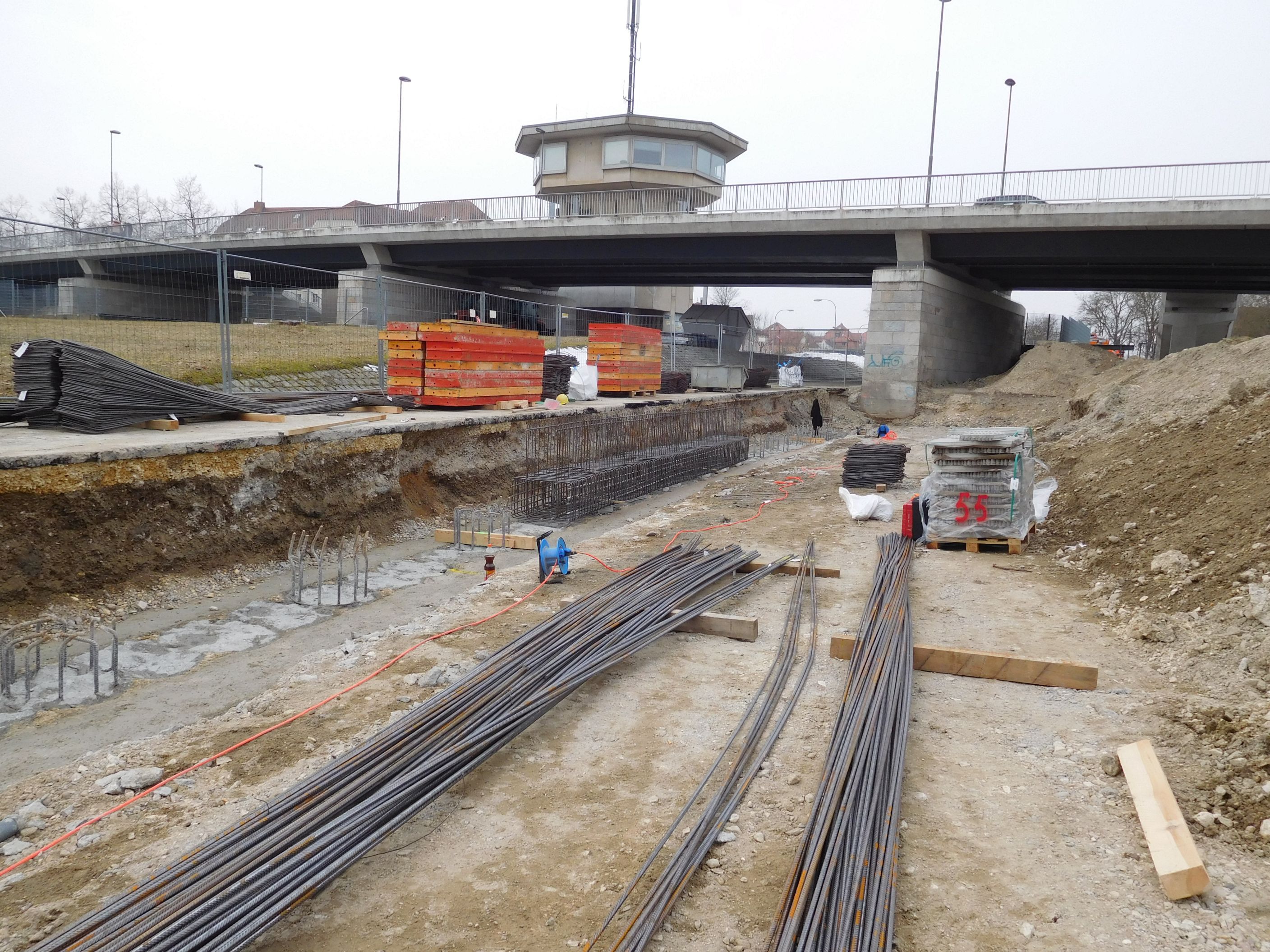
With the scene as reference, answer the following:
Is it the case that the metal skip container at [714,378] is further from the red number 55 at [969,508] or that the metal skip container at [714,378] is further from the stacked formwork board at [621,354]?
the red number 55 at [969,508]

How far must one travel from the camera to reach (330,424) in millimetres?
10648

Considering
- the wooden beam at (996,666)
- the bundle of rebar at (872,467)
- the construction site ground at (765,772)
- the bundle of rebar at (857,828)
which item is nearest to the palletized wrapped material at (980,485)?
the construction site ground at (765,772)

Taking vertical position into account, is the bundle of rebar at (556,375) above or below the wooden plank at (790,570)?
above

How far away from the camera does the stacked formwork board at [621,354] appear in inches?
794

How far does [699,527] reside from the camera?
437 inches

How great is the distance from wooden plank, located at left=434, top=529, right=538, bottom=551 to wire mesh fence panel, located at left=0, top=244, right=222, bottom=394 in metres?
5.16

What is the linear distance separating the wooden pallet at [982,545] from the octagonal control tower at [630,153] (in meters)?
31.5

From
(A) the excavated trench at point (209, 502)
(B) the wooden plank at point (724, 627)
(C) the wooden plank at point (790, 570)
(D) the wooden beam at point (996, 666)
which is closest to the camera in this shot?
(D) the wooden beam at point (996, 666)

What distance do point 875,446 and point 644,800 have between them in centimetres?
1196

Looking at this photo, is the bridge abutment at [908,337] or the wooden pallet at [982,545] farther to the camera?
the bridge abutment at [908,337]

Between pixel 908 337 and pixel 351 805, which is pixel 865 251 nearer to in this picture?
pixel 908 337

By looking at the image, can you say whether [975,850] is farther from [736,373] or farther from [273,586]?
[736,373]

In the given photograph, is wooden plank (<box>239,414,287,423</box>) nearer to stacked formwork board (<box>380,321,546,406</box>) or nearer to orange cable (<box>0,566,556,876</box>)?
stacked formwork board (<box>380,321,546,406</box>)

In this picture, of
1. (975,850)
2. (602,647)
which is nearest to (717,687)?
(602,647)
